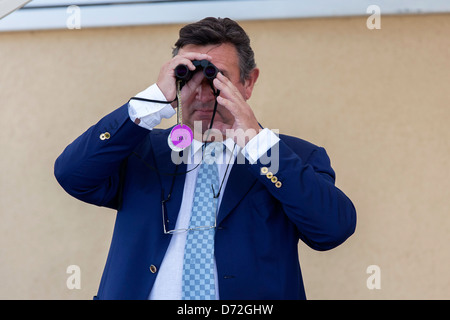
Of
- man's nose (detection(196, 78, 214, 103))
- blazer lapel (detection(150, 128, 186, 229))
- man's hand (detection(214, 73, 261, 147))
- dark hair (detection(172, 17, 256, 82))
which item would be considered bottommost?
blazer lapel (detection(150, 128, 186, 229))

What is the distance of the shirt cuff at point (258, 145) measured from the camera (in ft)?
4.56

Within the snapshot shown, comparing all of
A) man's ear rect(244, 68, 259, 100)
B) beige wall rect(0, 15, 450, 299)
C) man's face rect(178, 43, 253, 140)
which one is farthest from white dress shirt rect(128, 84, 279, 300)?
beige wall rect(0, 15, 450, 299)

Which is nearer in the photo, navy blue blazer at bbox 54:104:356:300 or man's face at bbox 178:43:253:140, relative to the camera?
navy blue blazer at bbox 54:104:356:300

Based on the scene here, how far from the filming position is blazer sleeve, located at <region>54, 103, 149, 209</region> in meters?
1.43

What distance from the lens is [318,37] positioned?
2.60 m

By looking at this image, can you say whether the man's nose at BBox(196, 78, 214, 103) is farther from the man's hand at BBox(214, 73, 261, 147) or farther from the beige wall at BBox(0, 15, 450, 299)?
the beige wall at BBox(0, 15, 450, 299)

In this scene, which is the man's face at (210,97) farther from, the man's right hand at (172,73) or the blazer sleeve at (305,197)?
the blazer sleeve at (305,197)

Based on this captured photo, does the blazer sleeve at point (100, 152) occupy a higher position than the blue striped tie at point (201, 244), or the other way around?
the blazer sleeve at point (100, 152)

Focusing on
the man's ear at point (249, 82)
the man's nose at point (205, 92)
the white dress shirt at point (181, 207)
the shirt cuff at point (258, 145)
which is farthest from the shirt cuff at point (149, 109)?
the man's ear at point (249, 82)

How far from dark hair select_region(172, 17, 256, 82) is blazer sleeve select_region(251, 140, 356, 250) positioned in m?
Result: 0.41

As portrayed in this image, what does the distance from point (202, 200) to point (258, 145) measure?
0.23 metres

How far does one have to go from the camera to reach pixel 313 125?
2.63 m

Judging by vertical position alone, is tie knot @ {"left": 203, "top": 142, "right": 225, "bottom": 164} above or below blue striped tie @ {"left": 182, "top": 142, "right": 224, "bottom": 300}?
above
